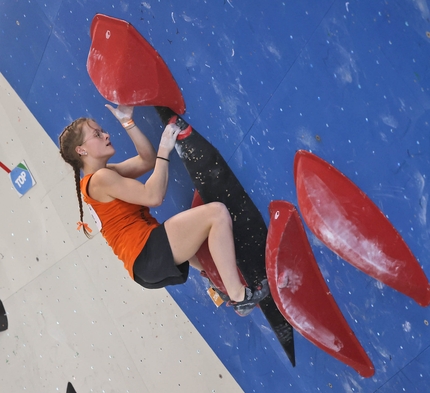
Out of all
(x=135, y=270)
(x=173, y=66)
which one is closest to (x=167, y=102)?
(x=173, y=66)

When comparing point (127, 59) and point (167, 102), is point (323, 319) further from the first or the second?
point (127, 59)

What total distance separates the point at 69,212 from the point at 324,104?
1463 mm

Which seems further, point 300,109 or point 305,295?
point 305,295

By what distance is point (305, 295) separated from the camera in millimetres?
1607

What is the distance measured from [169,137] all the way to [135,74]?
0.22 metres

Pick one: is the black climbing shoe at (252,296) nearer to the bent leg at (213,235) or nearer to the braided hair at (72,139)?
the bent leg at (213,235)

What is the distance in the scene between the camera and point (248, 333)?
1.98 meters

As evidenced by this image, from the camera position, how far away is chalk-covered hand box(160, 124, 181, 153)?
5.59 ft

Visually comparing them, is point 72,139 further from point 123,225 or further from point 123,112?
point 123,225

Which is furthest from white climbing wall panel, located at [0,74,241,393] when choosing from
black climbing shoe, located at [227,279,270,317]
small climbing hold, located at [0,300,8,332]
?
black climbing shoe, located at [227,279,270,317]

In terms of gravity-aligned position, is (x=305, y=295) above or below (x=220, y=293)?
above

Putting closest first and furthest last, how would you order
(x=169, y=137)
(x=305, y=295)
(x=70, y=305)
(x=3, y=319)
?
(x=305, y=295)
(x=169, y=137)
(x=70, y=305)
(x=3, y=319)

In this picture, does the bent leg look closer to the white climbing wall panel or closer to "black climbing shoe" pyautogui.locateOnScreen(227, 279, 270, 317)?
"black climbing shoe" pyautogui.locateOnScreen(227, 279, 270, 317)

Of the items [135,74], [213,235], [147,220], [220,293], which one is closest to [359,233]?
[213,235]
